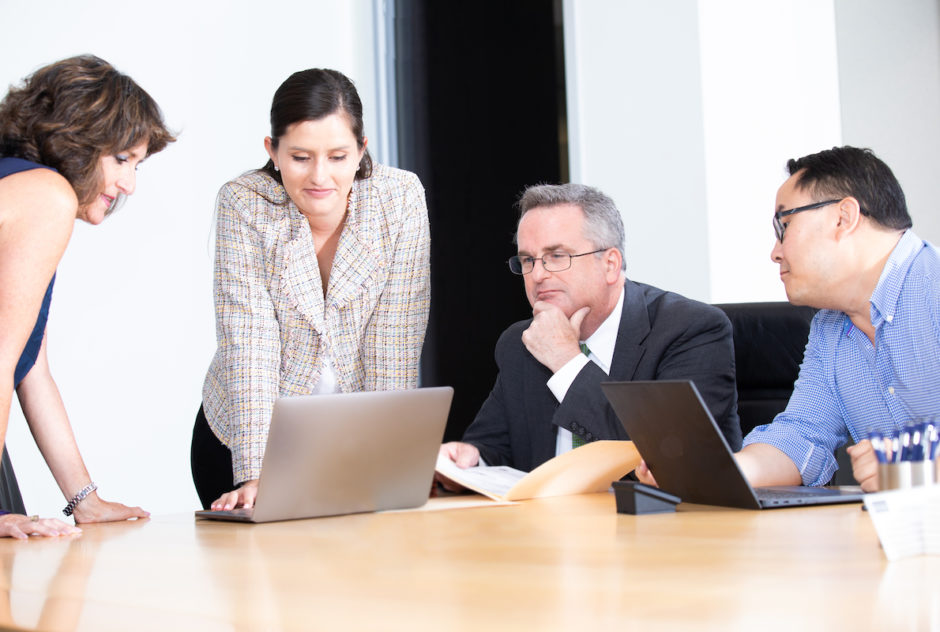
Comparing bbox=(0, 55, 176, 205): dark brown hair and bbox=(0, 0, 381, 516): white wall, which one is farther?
bbox=(0, 0, 381, 516): white wall

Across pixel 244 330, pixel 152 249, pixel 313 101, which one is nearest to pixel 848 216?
pixel 313 101

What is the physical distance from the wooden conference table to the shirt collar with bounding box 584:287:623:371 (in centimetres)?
86

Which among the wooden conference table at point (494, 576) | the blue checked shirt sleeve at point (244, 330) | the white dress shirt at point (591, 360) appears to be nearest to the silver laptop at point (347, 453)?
the wooden conference table at point (494, 576)

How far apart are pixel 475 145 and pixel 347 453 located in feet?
9.31

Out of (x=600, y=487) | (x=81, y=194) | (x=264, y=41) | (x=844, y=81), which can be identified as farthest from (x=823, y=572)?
(x=264, y=41)

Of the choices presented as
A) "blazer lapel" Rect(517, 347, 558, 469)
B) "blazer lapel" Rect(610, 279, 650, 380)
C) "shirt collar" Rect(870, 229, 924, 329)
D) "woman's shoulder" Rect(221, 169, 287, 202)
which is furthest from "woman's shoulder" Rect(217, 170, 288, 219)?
"shirt collar" Rect(870, 229, 924, 329)

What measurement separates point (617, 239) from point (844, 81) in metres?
1.31

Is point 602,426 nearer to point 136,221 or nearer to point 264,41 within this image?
point 136,221

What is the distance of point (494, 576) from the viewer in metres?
0.85

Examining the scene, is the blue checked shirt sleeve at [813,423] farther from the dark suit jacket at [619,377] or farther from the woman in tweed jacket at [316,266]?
the woman in tweed jacket at [316,266]

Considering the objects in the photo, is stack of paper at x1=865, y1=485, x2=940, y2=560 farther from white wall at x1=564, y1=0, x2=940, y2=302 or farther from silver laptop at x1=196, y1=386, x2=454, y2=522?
white wall at x1=564, y1=0, x2=940, y2=302

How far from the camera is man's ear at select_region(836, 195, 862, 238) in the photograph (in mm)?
1708

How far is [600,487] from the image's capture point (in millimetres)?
1659

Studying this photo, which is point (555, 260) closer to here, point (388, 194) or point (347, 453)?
point (388, 194)
